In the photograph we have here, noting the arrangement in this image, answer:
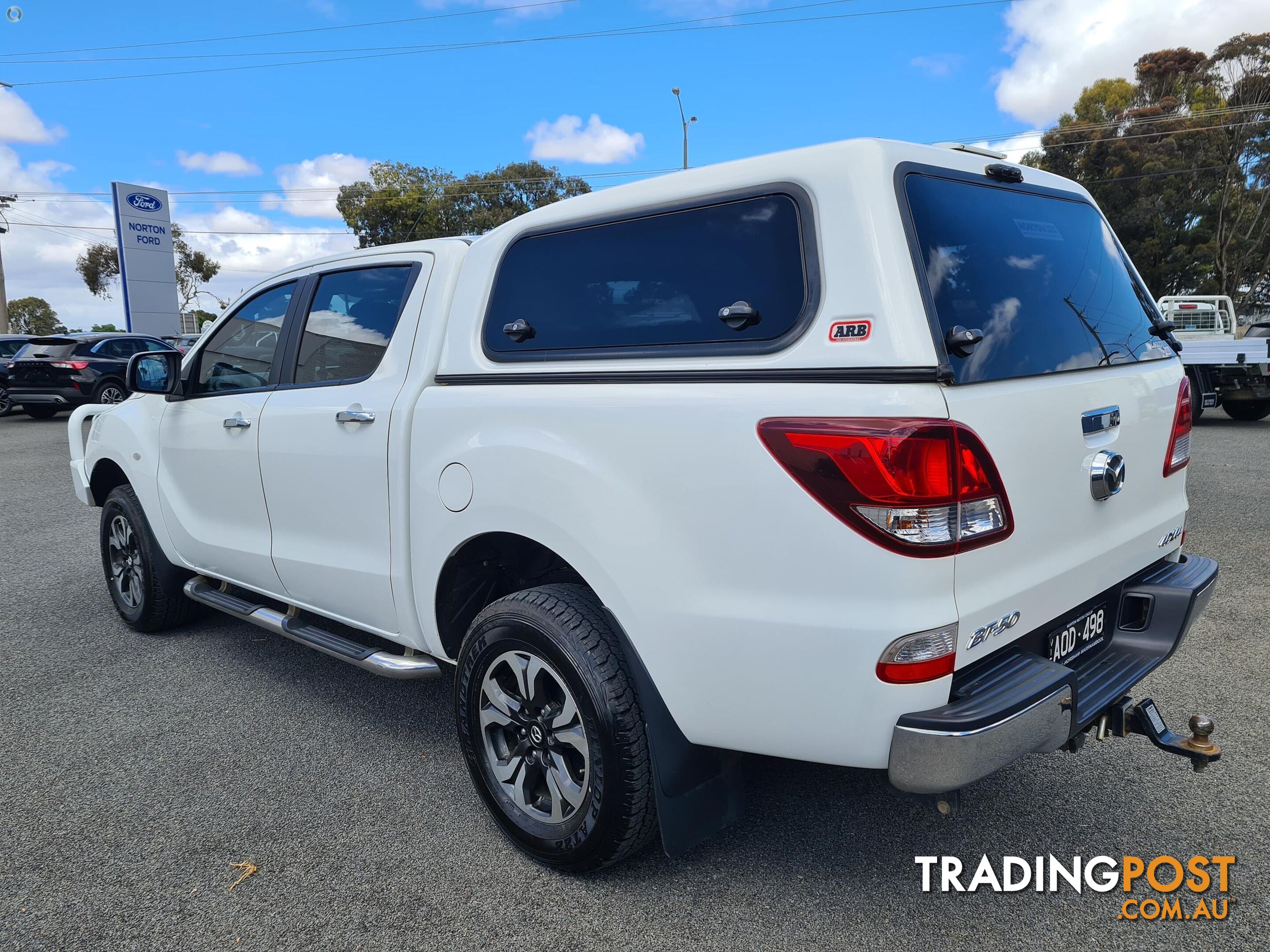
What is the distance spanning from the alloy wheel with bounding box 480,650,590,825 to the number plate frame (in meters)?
1.30

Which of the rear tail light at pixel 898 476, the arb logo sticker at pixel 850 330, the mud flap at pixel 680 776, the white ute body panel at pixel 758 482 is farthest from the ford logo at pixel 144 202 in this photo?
the rear tail light at pixel 898 476

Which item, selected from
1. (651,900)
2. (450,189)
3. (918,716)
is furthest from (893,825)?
(450,189)

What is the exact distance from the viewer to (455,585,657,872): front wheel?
2.36m

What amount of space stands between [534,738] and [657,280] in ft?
4.54

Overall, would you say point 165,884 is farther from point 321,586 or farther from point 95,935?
point 321,586

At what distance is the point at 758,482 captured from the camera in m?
2.04

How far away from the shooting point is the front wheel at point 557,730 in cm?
236

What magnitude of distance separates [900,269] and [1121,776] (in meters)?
2.11

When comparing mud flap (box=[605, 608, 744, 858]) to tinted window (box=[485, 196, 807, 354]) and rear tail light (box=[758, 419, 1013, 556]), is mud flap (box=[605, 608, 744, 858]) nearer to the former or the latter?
rear tail light (box=[758, 419, 1013, 556])

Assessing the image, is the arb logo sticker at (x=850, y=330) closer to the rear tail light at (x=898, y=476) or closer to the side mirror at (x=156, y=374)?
the rear tail light at (x=898, y=476)

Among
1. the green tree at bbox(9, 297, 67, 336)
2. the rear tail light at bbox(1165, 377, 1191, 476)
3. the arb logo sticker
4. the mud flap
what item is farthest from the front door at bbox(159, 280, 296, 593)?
the green tree at bbox(9, 297, 67, 336)

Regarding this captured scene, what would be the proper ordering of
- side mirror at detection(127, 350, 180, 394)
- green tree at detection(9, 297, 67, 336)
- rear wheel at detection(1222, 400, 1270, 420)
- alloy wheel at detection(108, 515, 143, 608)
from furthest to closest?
green tree at detection(9, 297, 67, 336)
rear wheel at detection(1222, 400, 1270, 420)
alloy wheel at detection(108, 515, 143, 608)
side mirror at detection(127, 350, 180, 394)

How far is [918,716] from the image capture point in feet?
6.48

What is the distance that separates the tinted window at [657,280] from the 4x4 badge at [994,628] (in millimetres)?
841
